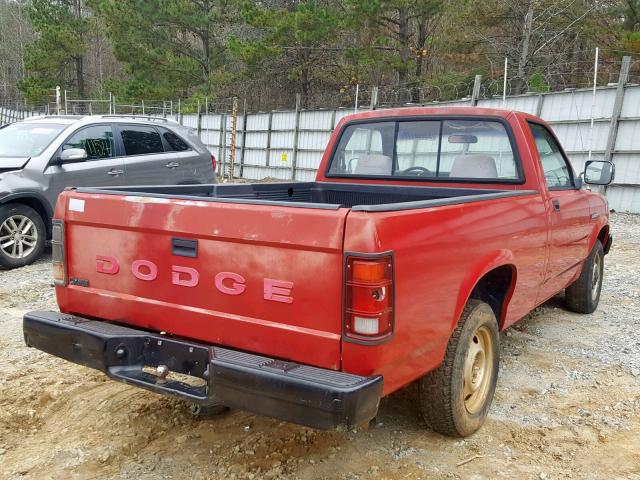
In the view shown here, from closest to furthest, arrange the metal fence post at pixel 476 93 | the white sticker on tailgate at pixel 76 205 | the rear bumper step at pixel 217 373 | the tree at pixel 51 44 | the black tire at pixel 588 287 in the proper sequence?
the rear bumper step at pixel 217 373
the white sticker on tailgate at pixel 76 205
the black tire at pixel 588 287
the metal fence post at pixel 476 93
the tree at pixel 51 44

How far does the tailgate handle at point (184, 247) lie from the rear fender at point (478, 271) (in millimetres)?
1287

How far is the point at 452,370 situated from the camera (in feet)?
9.20

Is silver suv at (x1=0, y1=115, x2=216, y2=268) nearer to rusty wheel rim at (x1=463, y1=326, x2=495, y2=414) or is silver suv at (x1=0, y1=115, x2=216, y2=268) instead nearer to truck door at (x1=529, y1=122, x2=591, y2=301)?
truck door at (x1=529, y1=122, x2=591, y2=301)

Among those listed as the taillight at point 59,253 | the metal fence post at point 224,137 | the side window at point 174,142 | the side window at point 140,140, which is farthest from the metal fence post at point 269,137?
the taillight at point 59,253

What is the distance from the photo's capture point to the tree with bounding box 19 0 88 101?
3716cm

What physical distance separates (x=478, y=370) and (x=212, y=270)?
1.66m

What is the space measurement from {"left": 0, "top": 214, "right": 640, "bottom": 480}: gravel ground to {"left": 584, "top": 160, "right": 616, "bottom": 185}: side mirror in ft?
4.85

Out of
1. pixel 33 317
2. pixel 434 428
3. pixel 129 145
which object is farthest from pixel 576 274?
pixel 129 145

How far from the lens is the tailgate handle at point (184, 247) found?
2.61 meters

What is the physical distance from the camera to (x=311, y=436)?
3066 millimetres

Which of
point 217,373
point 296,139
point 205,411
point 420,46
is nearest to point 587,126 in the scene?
point 296,139

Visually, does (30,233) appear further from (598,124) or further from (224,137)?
(224,137)

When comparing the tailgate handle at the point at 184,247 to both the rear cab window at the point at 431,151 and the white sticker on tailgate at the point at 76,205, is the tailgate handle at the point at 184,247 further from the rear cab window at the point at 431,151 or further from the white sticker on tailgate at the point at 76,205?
the rear cab window at the point at 431,151

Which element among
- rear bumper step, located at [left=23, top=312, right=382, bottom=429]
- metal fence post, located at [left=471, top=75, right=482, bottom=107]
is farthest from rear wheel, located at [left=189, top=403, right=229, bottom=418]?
metal fence post, located at [left=471, top=75, right=482, bottom=107]
